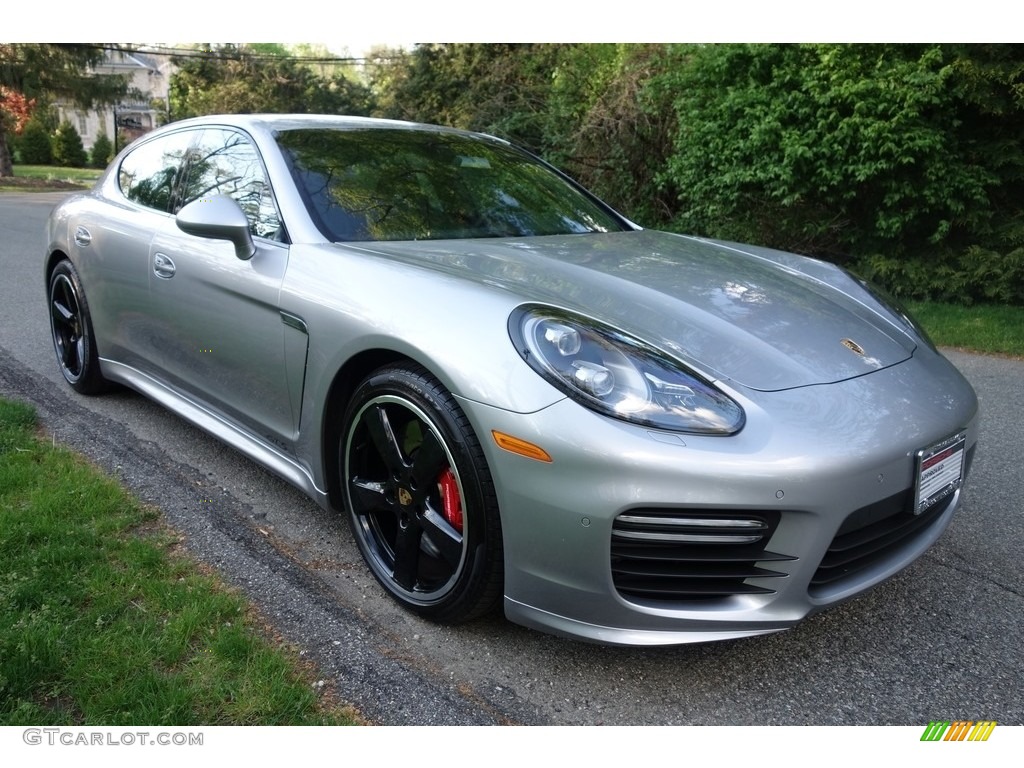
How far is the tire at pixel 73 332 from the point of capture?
405cm

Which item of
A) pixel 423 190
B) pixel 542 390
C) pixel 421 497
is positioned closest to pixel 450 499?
pixel 421 497

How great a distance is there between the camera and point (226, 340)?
9.48 ft

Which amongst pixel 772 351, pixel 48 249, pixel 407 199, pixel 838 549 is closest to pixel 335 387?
pixel 407 199

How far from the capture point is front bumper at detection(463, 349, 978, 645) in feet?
5.93

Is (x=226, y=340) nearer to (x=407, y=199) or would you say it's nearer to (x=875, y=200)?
(x=407, y=199)

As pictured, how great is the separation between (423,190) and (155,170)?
1.54 meters

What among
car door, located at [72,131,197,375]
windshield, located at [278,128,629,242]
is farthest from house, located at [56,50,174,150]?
windshield, located at [278,128,629,242]

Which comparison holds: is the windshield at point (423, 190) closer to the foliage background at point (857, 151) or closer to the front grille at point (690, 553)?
the front grille at point (690, 553)

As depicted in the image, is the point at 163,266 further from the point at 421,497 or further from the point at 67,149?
the point at 67,149

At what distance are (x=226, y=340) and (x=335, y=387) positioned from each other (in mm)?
660

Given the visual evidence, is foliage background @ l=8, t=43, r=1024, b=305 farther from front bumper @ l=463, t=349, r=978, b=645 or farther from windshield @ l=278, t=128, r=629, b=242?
front bumper @ l=463, t=349, r=978, b=645
